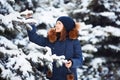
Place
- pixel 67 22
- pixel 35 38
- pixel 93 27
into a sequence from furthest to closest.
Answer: pixel 93 27
pixel 67 22
pixel 35 38

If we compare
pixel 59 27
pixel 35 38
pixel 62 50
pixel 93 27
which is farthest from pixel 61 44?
pixel 93 27

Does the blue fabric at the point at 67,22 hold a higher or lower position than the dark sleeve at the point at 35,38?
higher

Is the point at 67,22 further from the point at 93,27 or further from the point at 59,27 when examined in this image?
the point at 93,27

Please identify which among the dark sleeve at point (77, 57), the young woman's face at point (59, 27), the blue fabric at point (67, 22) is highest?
the blue fabric at point (67, 22)

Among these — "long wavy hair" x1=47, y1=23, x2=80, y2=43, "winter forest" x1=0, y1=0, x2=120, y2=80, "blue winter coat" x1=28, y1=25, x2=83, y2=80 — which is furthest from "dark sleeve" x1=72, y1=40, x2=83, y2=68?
"winter forest" x1=0, y1=0, x2=120, y2=80

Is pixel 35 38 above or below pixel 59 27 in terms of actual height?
below

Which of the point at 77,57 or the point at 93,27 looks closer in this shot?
the point at 77,57

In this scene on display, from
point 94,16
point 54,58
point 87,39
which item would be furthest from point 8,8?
point 94,16

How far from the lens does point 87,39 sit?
1033 cm

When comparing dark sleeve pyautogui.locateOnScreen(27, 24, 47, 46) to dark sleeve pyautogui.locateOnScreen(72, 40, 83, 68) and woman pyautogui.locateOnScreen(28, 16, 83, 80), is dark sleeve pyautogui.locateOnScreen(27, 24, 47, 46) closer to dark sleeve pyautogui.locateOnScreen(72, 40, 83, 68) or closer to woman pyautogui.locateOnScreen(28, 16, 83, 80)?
woman pyautogui.locateOnScreen(28, 16, 83, 80)

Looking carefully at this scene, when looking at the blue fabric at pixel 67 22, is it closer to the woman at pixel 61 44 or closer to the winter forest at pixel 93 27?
the woman at pixel 61 44

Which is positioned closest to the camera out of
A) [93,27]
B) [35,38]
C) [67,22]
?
[35,38]

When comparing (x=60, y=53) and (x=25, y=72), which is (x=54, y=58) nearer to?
(x=25, y=72)

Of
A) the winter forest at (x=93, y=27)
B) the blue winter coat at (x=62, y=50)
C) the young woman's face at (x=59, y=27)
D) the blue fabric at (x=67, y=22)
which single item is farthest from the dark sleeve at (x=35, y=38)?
the winter forest at (x=93, y=27)
